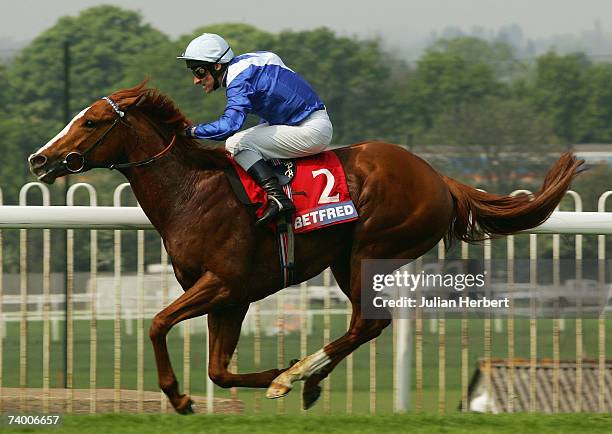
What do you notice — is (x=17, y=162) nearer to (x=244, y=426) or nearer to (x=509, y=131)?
(x=509, y=131)

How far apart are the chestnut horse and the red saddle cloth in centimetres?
6

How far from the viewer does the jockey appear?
17.0 ft

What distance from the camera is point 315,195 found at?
17.4 ft

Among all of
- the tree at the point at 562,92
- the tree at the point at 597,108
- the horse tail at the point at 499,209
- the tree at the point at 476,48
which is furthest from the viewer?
the tree at the point at 476,48

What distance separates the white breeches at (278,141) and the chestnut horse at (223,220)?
14cm

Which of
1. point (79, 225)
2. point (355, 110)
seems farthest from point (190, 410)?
point (355, 110)

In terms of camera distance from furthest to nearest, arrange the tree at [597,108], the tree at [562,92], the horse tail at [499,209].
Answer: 1. the tree at [562,92]
2. the tree at [597,108]
3. the horse tail at [499,209]

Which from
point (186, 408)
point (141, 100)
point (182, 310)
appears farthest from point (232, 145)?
point (186, 408)

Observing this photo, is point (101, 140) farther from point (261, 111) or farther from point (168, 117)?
point (261, 111)

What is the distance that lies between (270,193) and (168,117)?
621 millimetres

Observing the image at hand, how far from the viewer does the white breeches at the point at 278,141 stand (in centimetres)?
529

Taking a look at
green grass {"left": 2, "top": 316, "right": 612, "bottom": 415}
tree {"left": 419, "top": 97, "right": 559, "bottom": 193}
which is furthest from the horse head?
tree {"left": 419, "top": 97, "right": 559, "bottom": 193}

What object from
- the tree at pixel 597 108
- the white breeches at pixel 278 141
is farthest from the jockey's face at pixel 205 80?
the tree at pixel 597 108

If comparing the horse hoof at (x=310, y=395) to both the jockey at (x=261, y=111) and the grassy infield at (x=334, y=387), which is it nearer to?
the grassy infield at (x=334, y=387)
